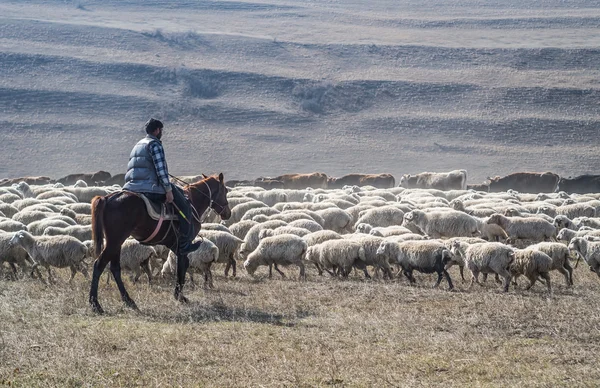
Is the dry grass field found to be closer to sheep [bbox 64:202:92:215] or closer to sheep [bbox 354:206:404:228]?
sheep [bbox 354:206:404:228]

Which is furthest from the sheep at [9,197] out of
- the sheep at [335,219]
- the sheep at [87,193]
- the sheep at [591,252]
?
the sheep at [591,252]

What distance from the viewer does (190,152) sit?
66.8 m

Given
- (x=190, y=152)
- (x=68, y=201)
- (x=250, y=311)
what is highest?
(x=250, y=311)

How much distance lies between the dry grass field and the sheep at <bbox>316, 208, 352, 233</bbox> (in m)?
6.96

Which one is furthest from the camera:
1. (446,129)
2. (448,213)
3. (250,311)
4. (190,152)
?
(446,129)

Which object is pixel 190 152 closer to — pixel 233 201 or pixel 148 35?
pixel 148 35

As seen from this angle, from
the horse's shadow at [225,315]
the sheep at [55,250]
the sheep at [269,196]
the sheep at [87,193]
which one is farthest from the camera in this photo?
the sheep at [87,193]

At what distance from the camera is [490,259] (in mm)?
12438

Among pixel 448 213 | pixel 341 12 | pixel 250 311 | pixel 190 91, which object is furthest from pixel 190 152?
pixel 341 12

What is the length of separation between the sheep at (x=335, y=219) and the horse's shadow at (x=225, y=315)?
8622 millimetres

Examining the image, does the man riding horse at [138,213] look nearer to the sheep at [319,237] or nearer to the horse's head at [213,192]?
the horse's head at [213,192]

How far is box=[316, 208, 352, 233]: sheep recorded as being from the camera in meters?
18.6

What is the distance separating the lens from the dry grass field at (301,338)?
694 cm

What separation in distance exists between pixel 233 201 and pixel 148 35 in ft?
274
